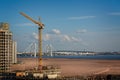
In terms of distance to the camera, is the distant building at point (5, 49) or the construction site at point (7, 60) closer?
the construction site at point (7, 60)

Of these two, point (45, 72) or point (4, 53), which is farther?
point (4, 53)

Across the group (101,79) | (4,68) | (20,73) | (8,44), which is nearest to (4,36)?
(8,44)

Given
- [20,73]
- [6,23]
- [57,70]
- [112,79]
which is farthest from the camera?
[6,23]

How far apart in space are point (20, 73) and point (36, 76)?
22.4 feet

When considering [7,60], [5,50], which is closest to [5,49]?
[5,50]

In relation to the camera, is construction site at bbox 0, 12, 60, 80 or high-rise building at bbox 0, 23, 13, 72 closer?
construction site at bbox 0, 12, 60, 80

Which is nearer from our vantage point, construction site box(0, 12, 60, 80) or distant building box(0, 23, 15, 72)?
construction site box(0, 12, 60, 80)

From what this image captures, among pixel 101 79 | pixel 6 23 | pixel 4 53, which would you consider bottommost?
pixel 101 79

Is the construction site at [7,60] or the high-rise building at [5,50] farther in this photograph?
the high-rise building at [5,50]

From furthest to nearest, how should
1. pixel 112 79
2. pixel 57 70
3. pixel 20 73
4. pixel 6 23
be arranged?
pixel 6 23 → pixel 57 70 → pixel 20 73 → pixel 112 79

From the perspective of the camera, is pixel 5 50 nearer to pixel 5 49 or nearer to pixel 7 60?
pixel 5 49

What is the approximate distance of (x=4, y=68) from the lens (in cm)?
11000

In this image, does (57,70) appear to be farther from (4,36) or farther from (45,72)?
(4,36)

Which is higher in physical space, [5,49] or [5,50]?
[5,49]
